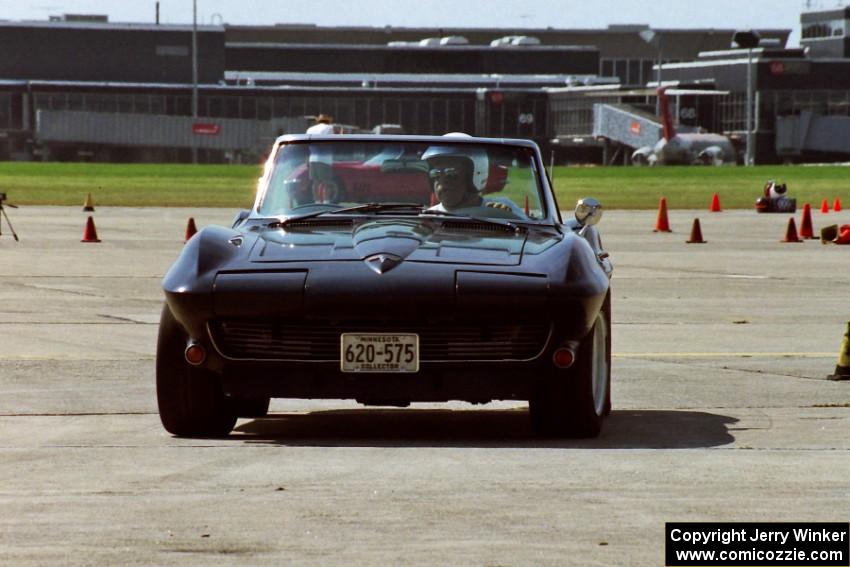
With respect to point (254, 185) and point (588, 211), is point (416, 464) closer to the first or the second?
point (588, 211)

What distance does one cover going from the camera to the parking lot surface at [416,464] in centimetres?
539

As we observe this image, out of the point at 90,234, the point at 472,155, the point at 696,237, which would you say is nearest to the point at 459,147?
the point at 472,155

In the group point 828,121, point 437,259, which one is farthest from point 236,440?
point 828,121

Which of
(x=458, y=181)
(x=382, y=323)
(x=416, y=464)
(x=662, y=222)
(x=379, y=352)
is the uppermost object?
(x=458, y=181)

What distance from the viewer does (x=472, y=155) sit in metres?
9.12

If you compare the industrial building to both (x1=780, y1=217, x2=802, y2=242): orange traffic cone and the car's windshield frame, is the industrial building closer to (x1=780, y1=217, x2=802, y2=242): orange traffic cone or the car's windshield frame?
(x1=780, y1=217, x2=802, y2=242): orange traffic cone

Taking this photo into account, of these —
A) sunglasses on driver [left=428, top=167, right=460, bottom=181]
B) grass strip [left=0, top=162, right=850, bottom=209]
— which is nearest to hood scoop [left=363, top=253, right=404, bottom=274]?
sunglasses on driver [left=428, top=167, right=460, bottom=181]

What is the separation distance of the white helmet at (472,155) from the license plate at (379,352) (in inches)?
68.6

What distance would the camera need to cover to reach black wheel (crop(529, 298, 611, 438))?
25.1 ft

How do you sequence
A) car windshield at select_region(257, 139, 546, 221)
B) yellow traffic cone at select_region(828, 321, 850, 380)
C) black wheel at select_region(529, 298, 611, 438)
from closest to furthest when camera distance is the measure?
black wheel at select_region(529, 298, 611, 438)
car windshield at select_region(257, 139, 546, 221)
yellow traffic cone at select_region(828, 321, 850, 380)

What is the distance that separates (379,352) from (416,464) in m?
0.65

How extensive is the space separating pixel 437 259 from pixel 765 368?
4.08 metres

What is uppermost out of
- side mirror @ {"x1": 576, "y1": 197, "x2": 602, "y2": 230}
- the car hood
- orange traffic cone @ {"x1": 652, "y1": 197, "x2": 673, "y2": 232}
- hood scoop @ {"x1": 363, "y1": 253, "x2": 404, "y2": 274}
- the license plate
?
side mirror @ {"x1": 576, "y1": 197, "x2": 602, "y2": 230}

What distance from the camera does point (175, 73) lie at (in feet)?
431
